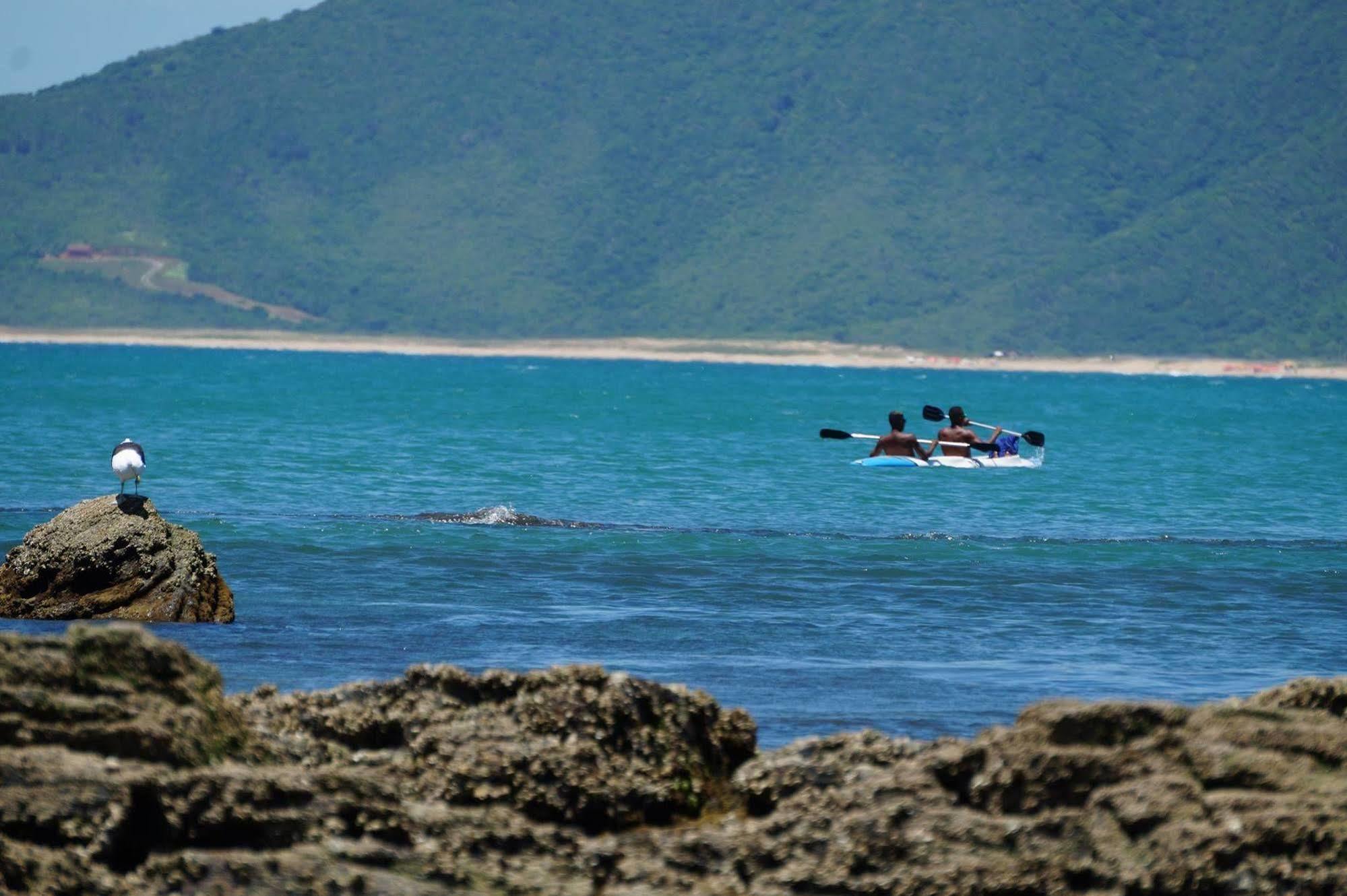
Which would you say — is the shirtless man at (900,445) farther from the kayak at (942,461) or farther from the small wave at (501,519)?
the small wave at (501,519)

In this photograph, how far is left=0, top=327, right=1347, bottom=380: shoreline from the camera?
172 metres

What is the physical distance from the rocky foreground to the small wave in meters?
18.5

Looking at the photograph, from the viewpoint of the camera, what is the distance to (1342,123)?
199000mm

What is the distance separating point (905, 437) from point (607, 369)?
11606 cm

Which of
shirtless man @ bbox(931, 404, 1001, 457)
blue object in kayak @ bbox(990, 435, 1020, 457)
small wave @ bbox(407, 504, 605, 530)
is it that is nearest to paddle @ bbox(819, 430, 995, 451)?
shirtless man @ bbox(931, 404, 1001, 457)

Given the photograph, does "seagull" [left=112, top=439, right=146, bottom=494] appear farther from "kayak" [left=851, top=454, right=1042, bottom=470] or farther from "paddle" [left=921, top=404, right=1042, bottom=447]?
"kayak" [left=851, top=454, right=1042, bottom=470]

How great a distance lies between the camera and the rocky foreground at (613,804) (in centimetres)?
704

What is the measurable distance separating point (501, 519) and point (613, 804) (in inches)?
753

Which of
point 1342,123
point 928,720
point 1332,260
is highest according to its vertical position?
point 1342,123

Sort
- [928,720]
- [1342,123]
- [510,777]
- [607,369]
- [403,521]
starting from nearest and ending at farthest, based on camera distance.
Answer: [510,777]
[928,720]
[403,521]
[607,369]
[1342,123]

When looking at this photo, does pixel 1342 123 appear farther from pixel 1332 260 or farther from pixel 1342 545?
pixel 1342 545

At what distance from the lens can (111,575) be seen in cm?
1565

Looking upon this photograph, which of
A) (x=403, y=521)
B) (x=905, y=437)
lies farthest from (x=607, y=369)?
(x=403, y=521)

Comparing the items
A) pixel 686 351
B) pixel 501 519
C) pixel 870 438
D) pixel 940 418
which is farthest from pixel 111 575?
pixel 686 351
